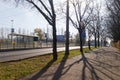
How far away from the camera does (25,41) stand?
60.8 meters

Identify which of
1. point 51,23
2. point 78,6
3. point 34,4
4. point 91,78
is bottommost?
point 91,78

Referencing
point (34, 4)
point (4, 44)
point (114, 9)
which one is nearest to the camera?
point (34, 4)

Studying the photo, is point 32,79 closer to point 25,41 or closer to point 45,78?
point 45,78

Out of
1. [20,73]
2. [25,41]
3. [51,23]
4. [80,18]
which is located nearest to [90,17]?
[80,18]

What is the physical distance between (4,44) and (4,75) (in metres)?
44.9

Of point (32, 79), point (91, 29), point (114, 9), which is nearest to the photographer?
point (32, 79)

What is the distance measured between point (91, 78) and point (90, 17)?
45.3 metres

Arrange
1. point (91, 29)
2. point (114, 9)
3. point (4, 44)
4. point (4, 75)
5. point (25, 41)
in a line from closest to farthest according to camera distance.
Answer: point (4, 75), point (114, 9), point (4, 44), point (25, 41), point (91, 29)

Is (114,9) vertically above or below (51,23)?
above

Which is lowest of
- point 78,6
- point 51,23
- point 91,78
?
point 91,78

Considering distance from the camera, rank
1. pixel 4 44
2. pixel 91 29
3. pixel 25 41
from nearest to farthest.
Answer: pixel 4 44 → pixel 25 41 → pixel 91 29

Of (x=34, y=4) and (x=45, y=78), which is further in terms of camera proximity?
(x=34, y=4)

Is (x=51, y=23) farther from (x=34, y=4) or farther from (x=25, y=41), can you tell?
(x=25, y=41)

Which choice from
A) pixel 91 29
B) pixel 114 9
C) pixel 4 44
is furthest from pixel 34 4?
pixel 91 29
